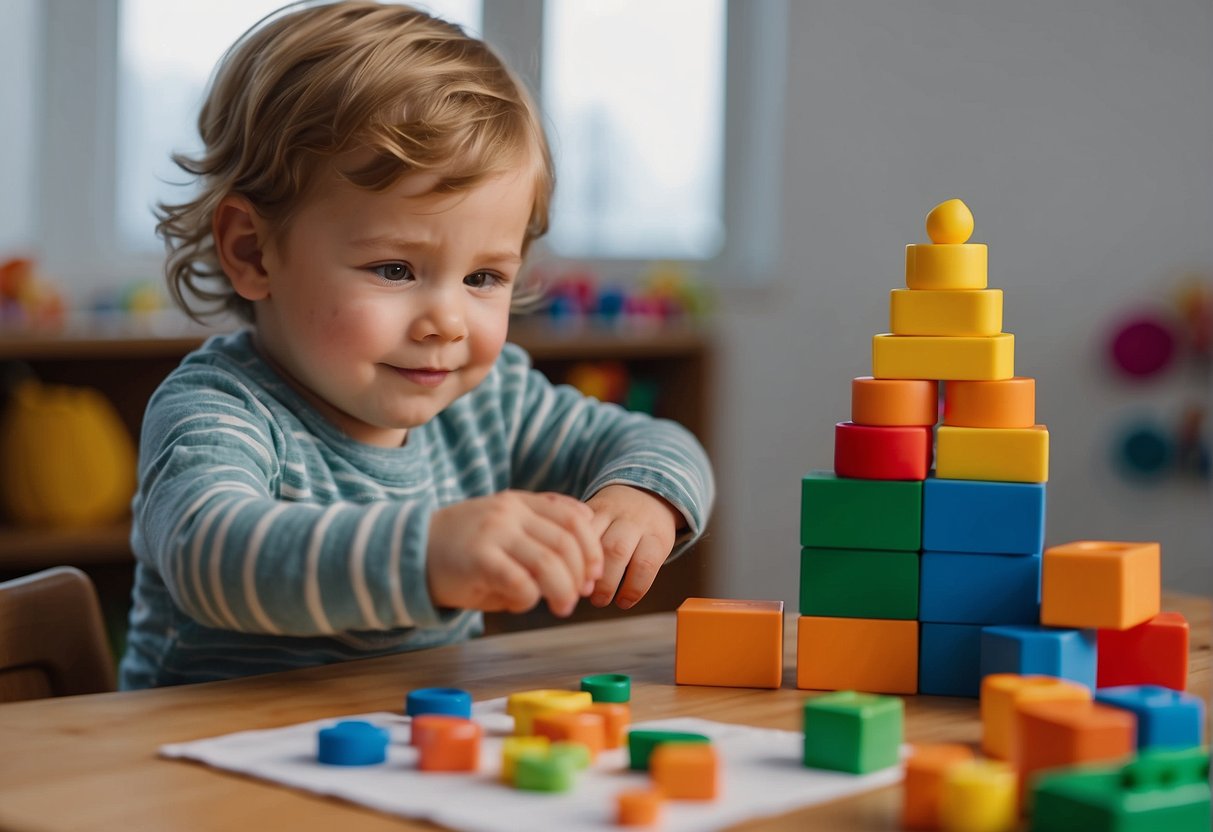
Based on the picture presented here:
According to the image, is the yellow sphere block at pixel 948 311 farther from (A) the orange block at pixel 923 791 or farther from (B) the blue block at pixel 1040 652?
(A) the orange block at pixel 923 791

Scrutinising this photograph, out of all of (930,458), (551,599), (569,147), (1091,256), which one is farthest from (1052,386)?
(551,599)

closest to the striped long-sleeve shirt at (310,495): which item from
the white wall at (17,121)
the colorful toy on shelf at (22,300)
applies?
the colorful toy on shelf at (22,300)

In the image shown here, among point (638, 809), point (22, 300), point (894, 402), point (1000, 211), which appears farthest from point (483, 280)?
point (1000, 211)

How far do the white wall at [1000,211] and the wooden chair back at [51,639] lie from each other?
2000 millimetres

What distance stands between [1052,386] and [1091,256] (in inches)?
10.0

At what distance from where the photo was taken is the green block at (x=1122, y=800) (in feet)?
1.56

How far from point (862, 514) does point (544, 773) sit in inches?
11.4

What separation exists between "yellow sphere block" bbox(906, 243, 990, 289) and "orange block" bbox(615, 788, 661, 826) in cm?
38

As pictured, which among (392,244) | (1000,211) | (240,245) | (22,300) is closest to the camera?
(392,244)

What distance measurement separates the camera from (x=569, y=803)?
0.53 m

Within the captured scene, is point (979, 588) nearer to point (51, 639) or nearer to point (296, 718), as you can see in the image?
point (296, 718)

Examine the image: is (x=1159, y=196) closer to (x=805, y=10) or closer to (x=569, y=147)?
(x=805, y=10)

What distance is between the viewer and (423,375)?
95cm

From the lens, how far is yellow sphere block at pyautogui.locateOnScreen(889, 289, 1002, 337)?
77 cm
